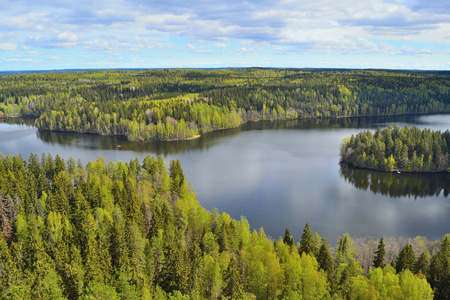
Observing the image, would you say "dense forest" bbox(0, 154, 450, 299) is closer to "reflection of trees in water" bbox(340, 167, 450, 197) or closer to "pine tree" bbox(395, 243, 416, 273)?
"pine tree" bbox(395, 243, 416, 273)

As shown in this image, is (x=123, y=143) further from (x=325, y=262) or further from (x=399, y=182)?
(x=325, y=262)

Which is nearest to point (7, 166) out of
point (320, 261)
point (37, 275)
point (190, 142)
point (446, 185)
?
point (37, 275)

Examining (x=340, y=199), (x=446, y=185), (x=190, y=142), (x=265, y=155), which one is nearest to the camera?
(x=340, y=199)

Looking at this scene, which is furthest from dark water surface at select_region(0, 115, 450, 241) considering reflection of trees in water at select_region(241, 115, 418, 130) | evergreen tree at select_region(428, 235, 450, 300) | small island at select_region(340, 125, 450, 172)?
reflection of trees in water at select_region(241, 115, 418, 130)

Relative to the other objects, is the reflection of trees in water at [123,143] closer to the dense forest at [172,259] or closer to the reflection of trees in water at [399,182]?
the reflection of trees in water at [399,182]

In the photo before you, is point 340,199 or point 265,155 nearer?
→ point 340,199

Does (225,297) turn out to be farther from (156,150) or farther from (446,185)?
(156,150)

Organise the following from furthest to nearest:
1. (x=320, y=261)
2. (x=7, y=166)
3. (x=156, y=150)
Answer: (x=156, y=150) < (x=7, y=166) < (x=320, y=261)
